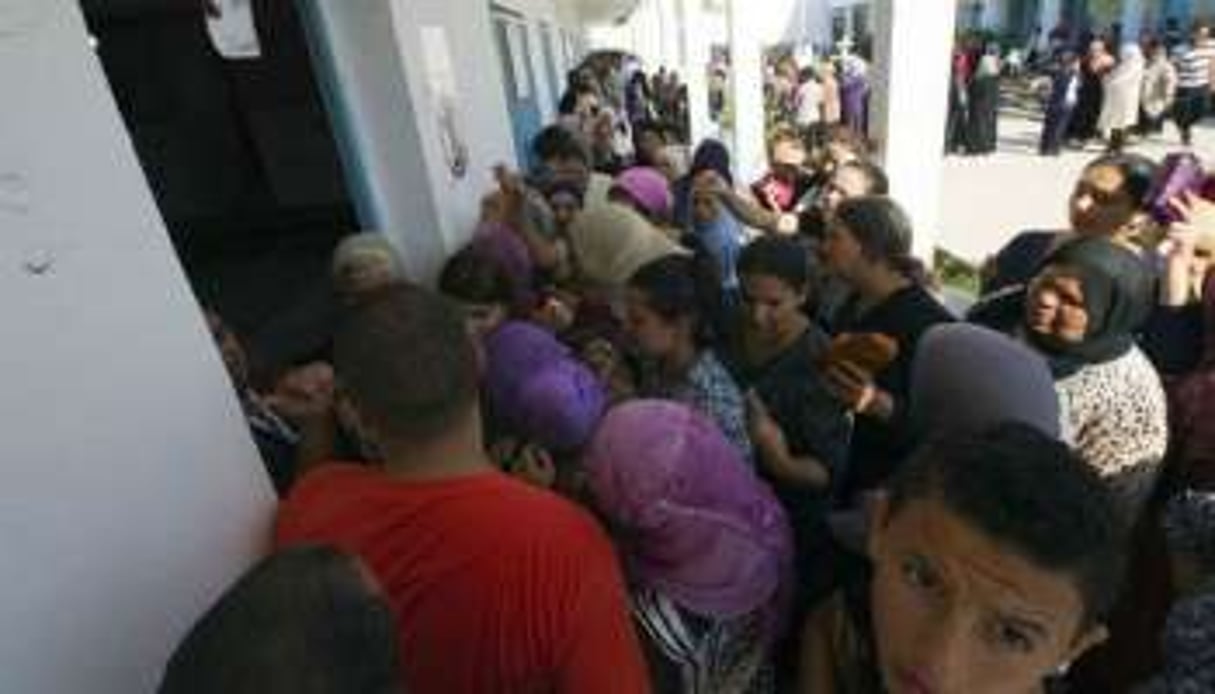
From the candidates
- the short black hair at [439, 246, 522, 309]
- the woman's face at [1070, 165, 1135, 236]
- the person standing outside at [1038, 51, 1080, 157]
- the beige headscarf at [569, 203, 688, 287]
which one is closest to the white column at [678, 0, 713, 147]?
the person standing outside at [1038, 51, 1080, 157]

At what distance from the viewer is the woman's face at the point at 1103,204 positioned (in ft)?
9.98

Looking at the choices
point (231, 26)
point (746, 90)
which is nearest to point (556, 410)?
point (231, 26)

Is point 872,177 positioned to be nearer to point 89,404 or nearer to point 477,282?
point 477,282

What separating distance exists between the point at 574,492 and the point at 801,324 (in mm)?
1090

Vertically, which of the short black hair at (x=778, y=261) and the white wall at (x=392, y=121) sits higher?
the white wall at (x=392, y=121)

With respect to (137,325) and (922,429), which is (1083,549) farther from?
(137,325)

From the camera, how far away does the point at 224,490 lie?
1522mm

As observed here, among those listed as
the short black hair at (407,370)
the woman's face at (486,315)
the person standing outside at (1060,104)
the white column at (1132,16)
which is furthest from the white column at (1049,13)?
the short black hair at (407,370)

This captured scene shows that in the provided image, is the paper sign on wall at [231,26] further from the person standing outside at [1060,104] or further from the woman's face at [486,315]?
the person standing outside at [1060,104]

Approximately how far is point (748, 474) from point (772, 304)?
911 millimetres

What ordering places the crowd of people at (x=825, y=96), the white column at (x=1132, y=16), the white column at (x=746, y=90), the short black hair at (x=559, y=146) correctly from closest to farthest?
the short black hair at (x=559, y=146)
the white column at (x=746, y=90)
the crowd of people at (x=825, y=96)
the white column at (x=1132, y=16)

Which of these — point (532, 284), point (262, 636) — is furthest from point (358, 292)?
point (262, 636)

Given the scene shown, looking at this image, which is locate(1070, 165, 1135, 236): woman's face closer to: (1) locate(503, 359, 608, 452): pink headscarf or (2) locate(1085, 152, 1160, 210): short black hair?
(2) locate(1085, 152, 1160, 210): short black hair

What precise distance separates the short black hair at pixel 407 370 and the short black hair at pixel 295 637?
0.29 metres
